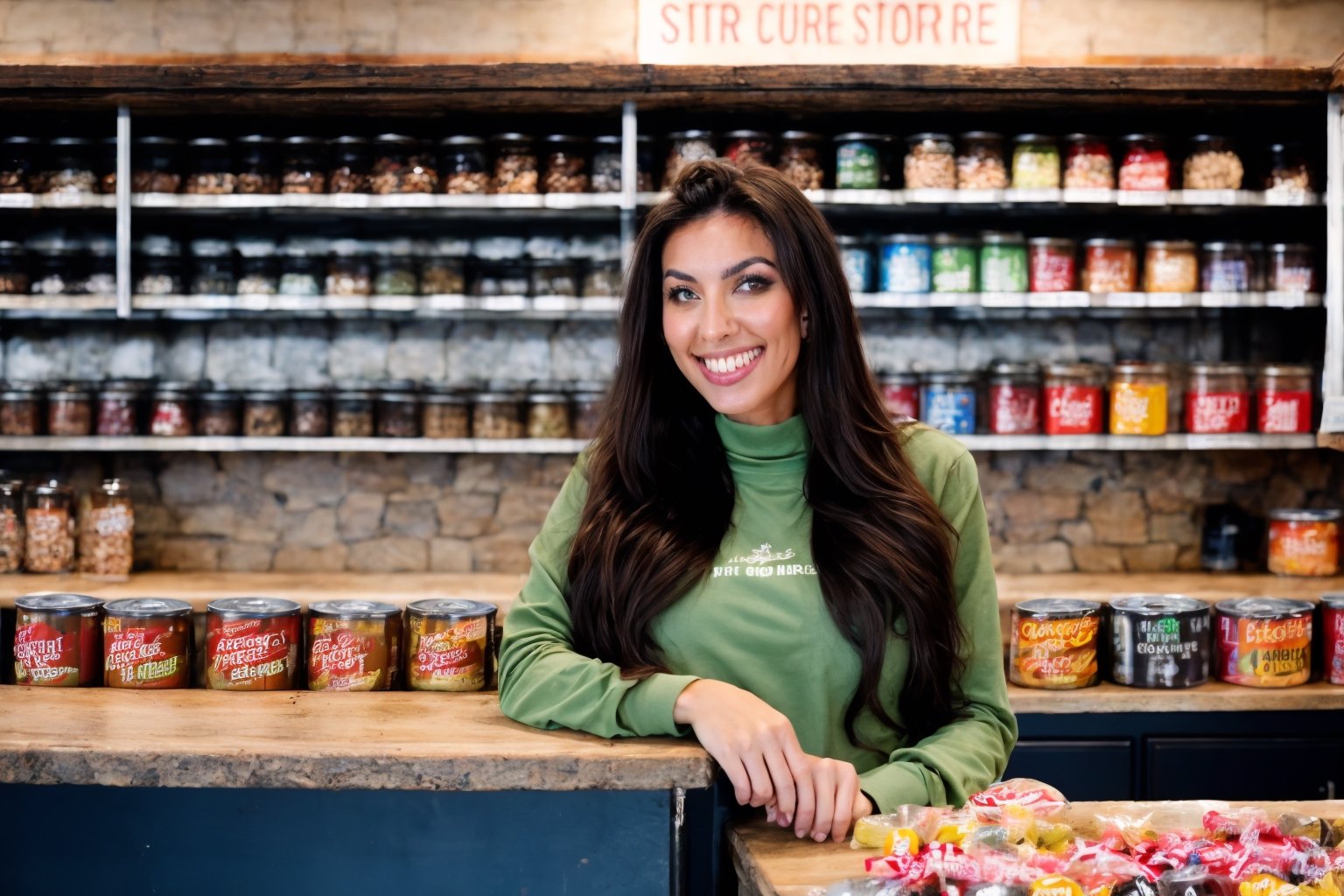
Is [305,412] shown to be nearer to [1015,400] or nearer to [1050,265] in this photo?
[1015,400]

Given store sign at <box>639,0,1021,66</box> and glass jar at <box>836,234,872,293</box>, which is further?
store sign at <box>639,0,1021,66</box>

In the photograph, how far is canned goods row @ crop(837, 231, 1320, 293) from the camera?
11.4 feet

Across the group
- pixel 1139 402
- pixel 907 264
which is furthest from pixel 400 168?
pixel 1139 402

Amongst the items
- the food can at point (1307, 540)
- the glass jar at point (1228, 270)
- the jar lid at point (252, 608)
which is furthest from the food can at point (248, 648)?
the food can at point (1307, 540)

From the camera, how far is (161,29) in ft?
12.9

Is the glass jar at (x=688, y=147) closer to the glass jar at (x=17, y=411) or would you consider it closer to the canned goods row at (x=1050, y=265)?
the canned goods row at (x=1050, y=265)

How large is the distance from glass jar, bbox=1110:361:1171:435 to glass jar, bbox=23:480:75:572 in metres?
3.12

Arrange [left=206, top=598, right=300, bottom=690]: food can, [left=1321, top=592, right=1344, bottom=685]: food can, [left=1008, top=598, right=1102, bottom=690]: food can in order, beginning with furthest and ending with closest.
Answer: [left=1321, top=592, right=1344, bottom=685]: food can, [left=1008, top=598, right=1102, bottom=690]: food can, [left=206, top=598, right=300, bottom=690]: food can

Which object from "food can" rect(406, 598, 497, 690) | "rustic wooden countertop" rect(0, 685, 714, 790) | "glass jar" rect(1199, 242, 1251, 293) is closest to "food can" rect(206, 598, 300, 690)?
"food can" rect(406, 598, 497, 690)

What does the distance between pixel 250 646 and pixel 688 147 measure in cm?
211

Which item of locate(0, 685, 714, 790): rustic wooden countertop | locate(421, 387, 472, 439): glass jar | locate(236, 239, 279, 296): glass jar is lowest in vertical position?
locate(0, 685, 714, 790): rustic wooden countertop

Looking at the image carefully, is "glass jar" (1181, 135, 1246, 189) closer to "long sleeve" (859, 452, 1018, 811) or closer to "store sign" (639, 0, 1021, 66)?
"store sign" (639, 0, 1021, 66)

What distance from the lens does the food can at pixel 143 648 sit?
1.80 metres

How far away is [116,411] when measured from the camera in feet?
11.8
